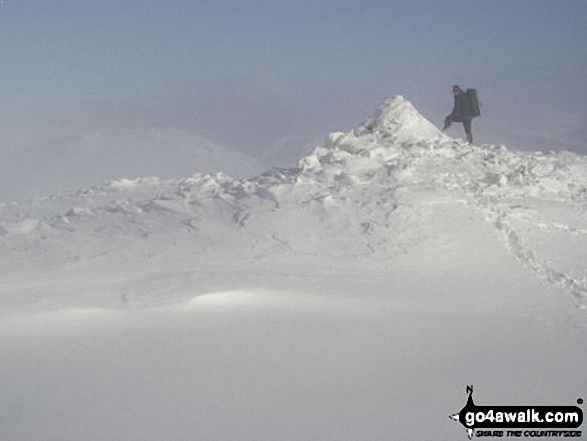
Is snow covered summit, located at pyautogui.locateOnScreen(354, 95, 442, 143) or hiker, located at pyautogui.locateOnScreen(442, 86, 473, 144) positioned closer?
snow covered summit, located at pyautogui.locateOnScreen(354, 95, 442, 143)

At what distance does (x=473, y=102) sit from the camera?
13945 mm

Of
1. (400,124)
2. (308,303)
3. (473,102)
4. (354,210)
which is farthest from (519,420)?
(473,102)

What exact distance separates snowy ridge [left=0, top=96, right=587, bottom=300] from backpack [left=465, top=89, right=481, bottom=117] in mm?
1562

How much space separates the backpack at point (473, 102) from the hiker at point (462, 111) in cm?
5

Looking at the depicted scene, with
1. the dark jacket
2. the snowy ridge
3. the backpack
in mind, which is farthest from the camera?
the dark jacket

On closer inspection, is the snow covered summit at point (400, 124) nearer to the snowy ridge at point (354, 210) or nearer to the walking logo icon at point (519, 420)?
the snowy ridge at point (354, 210)

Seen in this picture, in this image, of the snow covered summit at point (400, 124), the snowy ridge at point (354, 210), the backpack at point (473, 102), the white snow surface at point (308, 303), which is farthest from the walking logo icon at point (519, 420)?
the backpack at point (473, 102)

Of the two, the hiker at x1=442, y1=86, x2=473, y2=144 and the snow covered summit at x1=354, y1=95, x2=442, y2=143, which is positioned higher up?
the hiker at x1=442, y1=86, x2=473, y2=144

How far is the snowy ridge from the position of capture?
852cm

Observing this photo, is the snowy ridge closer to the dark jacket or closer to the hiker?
the hiker

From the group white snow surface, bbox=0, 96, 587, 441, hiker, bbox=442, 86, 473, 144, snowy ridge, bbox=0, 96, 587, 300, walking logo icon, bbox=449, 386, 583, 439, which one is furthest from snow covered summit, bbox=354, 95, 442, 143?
walking logo icon, bbox=449, 386, 583, 439

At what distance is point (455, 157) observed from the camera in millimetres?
11500

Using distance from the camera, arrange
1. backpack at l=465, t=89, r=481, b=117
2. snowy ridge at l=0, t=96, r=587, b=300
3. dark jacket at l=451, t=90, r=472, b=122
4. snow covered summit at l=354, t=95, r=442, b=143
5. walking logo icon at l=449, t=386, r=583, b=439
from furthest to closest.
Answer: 1. dark jacket at l=451, t=90, r=472, b=122
2. backpack at l=465, t=89, r=481, b=117
3. snow covered summit at l=354, t=95, r=442, b=143
4. snowy ridge at l=0, t=96, r=587, b=300
5. walking logo icon at l=449, t=386, r=583, b=439

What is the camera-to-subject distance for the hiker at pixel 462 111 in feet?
46.0
